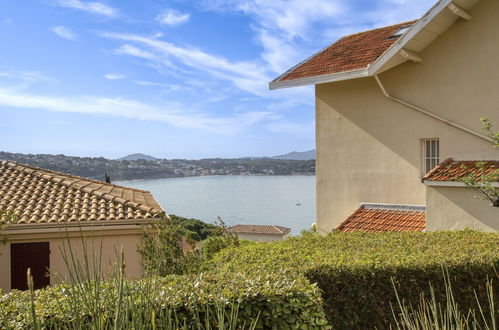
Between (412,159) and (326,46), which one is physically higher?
(326,46)

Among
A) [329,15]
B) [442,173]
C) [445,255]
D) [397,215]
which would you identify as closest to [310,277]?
[445,255]

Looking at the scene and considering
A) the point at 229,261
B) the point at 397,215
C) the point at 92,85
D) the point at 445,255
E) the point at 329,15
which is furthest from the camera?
the point at 92,85

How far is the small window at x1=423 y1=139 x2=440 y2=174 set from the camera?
481 inches

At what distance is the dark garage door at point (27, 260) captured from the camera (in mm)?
11133

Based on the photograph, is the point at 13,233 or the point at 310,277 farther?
the point at 13,233

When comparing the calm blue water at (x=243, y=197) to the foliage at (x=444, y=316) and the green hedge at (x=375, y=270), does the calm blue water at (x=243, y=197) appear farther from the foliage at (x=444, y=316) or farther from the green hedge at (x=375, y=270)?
the foliage at (x=444, y=316)

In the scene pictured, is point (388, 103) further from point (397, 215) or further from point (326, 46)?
point (326, 46)

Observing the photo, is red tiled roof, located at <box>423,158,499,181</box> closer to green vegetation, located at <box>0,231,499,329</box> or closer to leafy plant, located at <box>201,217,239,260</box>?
green vegetation, located at <box>0,231,499,329</box>

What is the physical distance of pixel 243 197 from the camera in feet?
80.2

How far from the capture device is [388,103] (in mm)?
12930

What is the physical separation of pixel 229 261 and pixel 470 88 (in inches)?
332

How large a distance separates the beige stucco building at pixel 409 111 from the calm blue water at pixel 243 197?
2265 mm

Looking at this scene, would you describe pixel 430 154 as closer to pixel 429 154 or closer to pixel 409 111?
pixel 429 154

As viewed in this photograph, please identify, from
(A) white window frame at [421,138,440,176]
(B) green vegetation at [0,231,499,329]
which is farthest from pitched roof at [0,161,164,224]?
(A) white window frame at [421,138,440,176]
